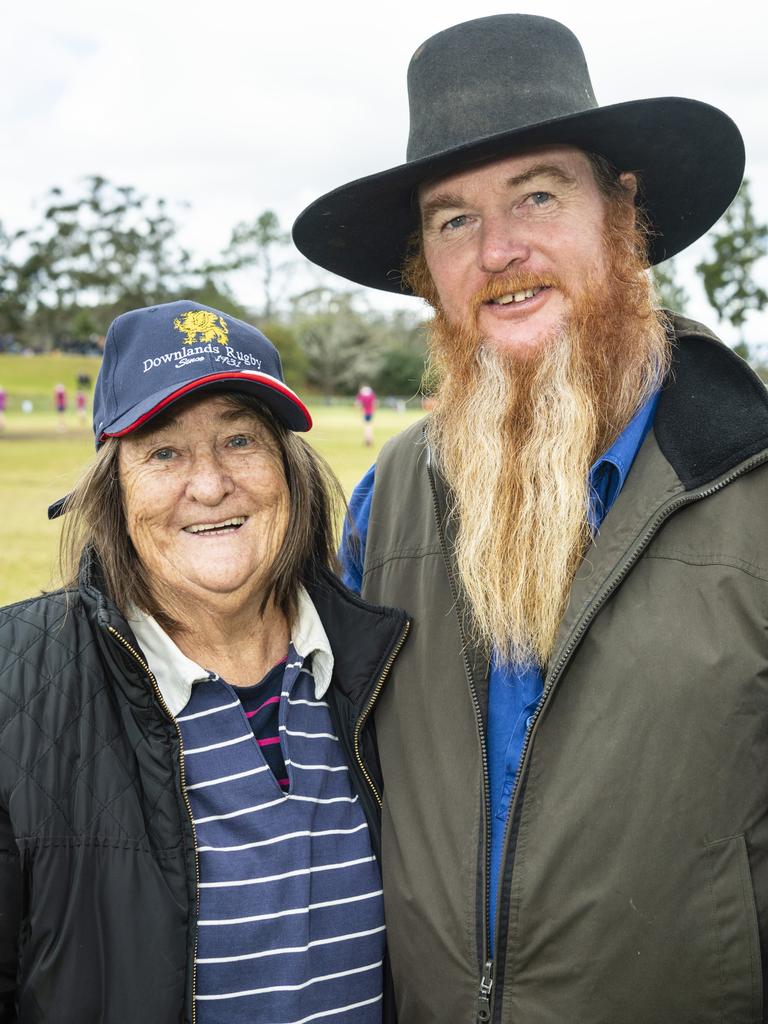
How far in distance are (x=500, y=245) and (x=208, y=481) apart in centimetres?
97

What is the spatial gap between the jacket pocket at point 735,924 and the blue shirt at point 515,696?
1.54ft

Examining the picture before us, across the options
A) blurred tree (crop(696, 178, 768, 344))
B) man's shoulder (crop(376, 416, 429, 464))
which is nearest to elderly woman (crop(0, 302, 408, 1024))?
man's shoulder (crop(376, 416, 429, 464))

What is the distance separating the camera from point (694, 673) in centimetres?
206

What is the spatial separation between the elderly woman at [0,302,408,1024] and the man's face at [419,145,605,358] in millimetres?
581

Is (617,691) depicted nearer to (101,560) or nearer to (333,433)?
(101,560)

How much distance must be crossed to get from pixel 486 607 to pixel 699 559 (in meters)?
0.57

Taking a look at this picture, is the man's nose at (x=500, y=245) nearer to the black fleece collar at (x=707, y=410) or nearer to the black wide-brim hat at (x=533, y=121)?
the black wide-brim hat at (x=533, y=121)

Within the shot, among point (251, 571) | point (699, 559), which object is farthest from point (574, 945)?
point (251, 571)

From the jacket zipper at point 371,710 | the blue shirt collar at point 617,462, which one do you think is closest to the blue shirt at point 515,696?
the blue shirt collar at point 617,462

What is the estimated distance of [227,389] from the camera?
8.05 ft

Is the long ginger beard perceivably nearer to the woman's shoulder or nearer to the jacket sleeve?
the woman's shoulder

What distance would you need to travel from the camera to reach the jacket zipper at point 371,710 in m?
2.50

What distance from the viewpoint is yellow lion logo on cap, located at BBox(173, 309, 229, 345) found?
2422 mm

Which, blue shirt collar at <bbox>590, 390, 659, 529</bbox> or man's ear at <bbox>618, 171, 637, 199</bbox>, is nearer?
blue shirt collar at <bbox>590, 390, 659, 529</bbox>
